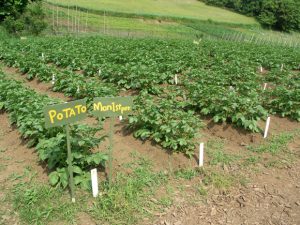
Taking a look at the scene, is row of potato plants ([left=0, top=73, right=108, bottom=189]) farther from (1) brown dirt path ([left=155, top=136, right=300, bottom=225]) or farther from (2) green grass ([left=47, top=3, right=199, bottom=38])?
Answer: (2) green grass ([left=47, top=3, right=199, bottom=38])

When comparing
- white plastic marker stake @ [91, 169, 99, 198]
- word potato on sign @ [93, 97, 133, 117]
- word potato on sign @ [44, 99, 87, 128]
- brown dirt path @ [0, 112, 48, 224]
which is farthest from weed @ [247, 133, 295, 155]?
brown dirt path @ [0, 112, 48, 224]

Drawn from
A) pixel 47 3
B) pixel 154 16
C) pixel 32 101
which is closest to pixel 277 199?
pixel 32 101

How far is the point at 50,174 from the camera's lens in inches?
189

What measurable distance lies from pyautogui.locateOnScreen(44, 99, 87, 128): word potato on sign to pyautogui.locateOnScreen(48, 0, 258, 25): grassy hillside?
42428mm

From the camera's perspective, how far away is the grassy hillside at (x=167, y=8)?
47156mm

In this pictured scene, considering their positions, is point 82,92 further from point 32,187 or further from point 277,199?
point 277,199

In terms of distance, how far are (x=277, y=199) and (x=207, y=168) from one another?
46.6 inches

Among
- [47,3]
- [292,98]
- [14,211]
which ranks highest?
[47,3]

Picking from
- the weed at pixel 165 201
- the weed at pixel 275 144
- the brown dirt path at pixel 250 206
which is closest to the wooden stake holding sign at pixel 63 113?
the weed at pixel 165 201

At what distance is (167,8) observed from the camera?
56.6m

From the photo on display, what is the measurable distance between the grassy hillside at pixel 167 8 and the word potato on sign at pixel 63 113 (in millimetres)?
42428

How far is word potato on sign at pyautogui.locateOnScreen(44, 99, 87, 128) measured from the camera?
12.8 feet

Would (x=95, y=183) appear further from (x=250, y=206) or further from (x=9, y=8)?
(x=9, y=8)

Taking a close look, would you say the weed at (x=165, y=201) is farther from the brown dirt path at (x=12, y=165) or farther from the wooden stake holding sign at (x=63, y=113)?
the brown dirt path at (x=12, y=165)
